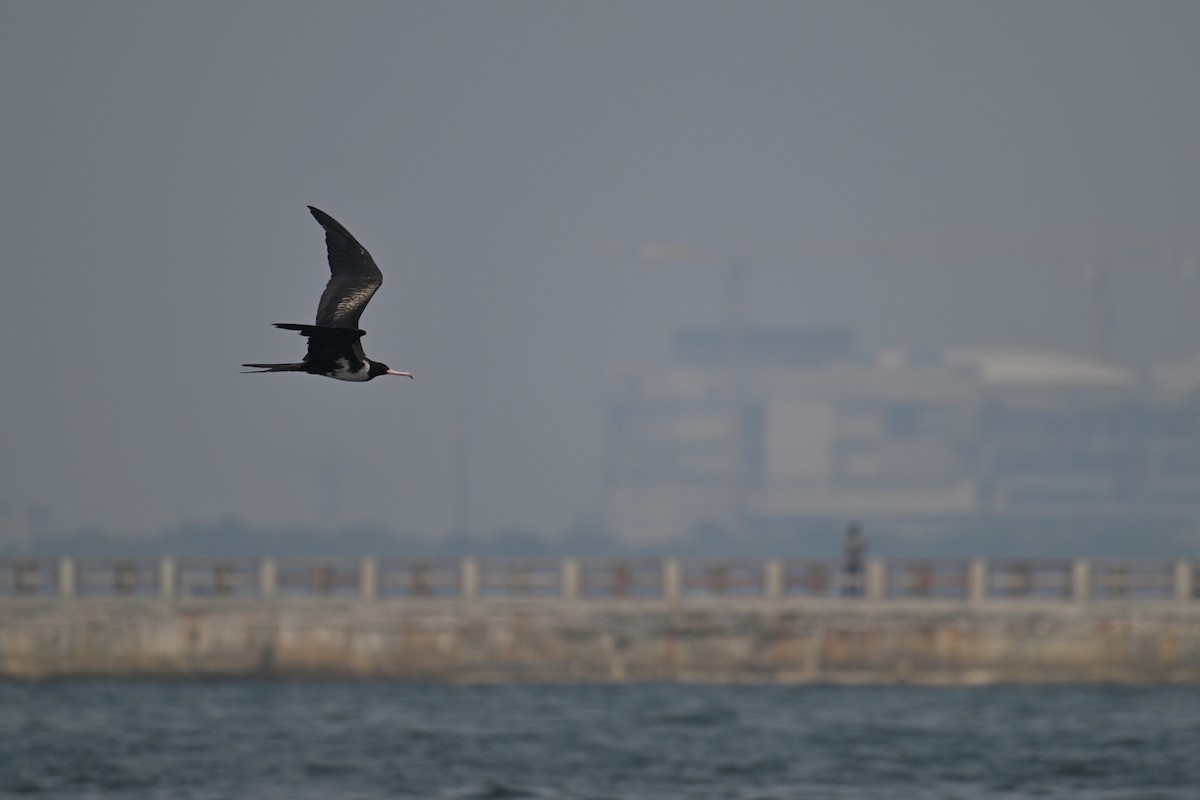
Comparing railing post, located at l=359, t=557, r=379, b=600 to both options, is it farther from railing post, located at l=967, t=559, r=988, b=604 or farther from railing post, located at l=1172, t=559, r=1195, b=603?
railing post, located at l=1172, t=559, r=1195, b=603

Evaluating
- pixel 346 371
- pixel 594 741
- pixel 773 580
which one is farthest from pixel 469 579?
pixel 346 371

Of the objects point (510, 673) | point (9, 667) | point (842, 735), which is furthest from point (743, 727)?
point (9, 667)

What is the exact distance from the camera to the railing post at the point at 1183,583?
5372 cm

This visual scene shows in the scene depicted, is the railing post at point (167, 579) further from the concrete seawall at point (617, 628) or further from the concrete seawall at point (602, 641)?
the concrete seawall at point (602, 641)

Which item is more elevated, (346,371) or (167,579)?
(346,371)

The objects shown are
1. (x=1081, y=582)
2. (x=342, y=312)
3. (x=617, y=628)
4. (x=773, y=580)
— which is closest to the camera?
(x=342, y=312)

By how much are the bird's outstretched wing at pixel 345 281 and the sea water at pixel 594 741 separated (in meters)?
18.0

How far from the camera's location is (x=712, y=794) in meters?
38.7

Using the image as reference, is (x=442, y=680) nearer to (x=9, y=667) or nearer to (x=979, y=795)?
(x=9, y=667)

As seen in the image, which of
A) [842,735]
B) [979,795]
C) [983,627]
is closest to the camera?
[979,795]

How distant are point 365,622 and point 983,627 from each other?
14.1 m

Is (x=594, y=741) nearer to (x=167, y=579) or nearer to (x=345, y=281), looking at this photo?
(x=167, y=579)

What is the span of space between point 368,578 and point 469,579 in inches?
91.8

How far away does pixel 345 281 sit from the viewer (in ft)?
71.6
